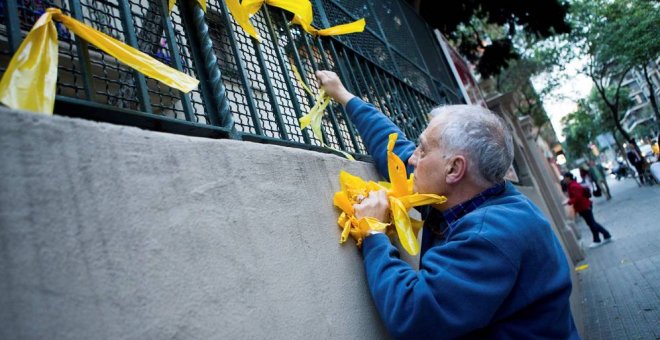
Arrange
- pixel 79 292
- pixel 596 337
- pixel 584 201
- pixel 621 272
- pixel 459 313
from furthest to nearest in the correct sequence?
pixel 584 201 → pixel 621 272 → pixel 596 337 → pixel 459 313 → pixel 79 292

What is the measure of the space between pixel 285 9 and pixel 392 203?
1.09 meters

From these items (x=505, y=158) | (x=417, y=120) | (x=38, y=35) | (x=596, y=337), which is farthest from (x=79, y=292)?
(x=596, y=337)

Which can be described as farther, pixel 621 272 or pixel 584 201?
pixel 584 201

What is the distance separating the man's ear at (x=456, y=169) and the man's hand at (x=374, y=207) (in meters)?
0.27

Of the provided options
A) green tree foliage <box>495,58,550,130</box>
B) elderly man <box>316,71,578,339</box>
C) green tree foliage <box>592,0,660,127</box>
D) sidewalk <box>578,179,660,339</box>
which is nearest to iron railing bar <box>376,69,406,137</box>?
elderly man <box>316,71,578,339</box>

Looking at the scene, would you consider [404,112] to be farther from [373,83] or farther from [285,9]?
[285,9]

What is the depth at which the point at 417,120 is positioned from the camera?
3.82 m

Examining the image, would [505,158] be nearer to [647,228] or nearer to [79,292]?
[79,292]

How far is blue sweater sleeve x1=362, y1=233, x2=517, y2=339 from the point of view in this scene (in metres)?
1.25

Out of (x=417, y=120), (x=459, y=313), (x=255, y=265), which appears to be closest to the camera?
(x=255, y=265)

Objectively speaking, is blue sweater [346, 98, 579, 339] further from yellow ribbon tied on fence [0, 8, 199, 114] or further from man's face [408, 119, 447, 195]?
yellow ribbon tied on fence [0, 8, 199, 114]

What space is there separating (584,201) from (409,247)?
10.2 m

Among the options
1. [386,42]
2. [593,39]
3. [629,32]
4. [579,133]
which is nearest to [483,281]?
[386,42]

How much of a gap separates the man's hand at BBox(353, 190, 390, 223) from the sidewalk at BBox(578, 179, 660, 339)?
4.15 meters
